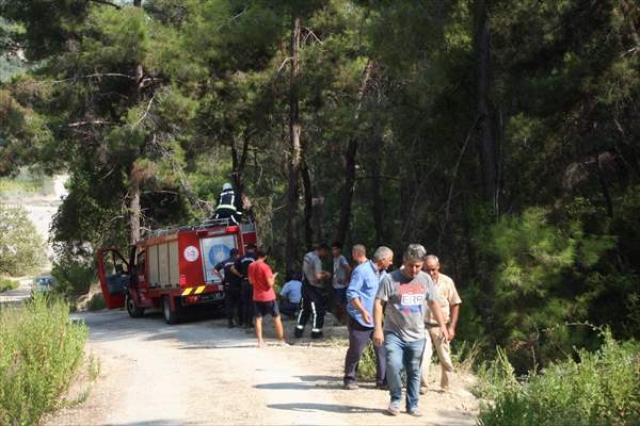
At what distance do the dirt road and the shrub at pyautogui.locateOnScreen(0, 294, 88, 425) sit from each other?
39cm

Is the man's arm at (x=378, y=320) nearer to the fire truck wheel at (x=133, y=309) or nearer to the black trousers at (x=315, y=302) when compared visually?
the black trousers at (x=315, y=302)

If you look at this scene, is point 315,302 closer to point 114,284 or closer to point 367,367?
point 367,367

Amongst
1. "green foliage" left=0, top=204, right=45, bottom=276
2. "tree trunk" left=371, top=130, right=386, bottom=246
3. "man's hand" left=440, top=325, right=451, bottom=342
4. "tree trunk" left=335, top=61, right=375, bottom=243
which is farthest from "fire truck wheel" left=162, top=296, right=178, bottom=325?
"green foliage" left=0, top=204, right=45, bottom=276

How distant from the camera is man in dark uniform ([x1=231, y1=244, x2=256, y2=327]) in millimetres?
18906

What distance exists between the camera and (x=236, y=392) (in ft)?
36.5

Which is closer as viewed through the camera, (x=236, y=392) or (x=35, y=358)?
(x=236, y=392)

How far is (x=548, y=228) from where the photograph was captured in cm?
1788

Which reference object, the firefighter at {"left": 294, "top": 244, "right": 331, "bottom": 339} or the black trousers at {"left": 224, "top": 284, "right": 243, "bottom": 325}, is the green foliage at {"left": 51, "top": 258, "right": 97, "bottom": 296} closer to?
the black trousers at {"left": 224, "top": 284, "right": 243, "bottom": 325}

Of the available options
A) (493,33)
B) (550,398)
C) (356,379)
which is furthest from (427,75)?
(550,398)

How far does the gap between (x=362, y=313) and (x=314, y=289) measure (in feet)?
18.1

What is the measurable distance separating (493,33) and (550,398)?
12266mm

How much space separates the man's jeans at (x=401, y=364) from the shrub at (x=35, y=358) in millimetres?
4088

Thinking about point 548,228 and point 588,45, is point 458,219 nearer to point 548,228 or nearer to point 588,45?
point 548,228

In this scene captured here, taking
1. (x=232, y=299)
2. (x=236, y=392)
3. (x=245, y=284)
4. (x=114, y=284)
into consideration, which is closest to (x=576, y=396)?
(x=236, y=392)
